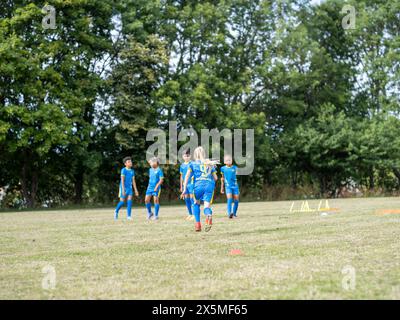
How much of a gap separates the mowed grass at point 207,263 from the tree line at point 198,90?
73.4ft

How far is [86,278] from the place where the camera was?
24.3ft

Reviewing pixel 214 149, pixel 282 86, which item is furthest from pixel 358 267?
pixel 282 86

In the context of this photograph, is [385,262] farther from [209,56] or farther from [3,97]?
[209,56]

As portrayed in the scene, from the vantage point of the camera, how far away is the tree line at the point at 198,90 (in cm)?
3531

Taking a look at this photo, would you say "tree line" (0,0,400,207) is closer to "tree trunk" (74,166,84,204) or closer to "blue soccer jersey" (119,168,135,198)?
"tree trunk" (74,166,84,204)

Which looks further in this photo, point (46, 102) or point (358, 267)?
A: point (46, 102)

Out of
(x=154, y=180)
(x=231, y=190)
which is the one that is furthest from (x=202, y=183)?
(x=154, y=180)

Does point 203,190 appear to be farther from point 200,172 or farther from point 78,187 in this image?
point 78,187

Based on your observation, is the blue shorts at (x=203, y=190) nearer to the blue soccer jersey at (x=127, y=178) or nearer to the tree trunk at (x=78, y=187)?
the blue soccer jersey at (x=127, y=178)

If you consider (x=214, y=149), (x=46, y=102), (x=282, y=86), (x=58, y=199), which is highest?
(x=282, y=86)

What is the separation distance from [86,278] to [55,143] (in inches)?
1075

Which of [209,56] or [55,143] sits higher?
[209,56]
